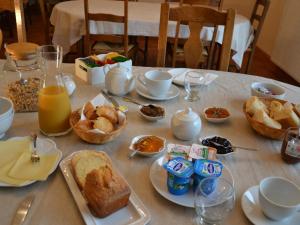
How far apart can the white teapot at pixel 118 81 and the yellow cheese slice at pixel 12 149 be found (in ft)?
1.29

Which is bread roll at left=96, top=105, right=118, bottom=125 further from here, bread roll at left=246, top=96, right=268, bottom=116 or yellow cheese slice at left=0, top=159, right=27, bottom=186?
bread roll at left=246, top=96, right=268, bottom=116

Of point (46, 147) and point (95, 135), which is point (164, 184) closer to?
point (95, 135)

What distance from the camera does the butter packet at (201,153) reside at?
0.83 meters

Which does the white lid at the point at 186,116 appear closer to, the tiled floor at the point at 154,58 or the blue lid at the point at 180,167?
the blue lid at the point at 180,167

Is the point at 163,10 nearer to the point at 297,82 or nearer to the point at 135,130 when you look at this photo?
the point at 135,130

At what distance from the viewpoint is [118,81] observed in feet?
3.85

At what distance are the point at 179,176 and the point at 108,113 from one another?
1.10 ft

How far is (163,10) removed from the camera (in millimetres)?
1487

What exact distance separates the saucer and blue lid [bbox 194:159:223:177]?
1.53ft

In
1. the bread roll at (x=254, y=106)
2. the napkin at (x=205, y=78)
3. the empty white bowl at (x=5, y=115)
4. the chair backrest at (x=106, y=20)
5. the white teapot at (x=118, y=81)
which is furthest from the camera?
the chair backrest at (x=106, y=20)

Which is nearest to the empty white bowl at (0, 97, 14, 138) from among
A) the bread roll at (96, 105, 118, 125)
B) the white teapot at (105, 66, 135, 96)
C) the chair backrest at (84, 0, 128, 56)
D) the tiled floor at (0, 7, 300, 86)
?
the bread roll at (96, 105, 118, 125)

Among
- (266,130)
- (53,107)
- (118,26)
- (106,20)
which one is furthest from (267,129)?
(118,26)

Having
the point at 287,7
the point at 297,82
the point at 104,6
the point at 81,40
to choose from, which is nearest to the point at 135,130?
the point at 81,40

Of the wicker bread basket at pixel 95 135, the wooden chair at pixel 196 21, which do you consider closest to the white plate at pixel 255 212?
the wicker bread basket at pixel 95 135
